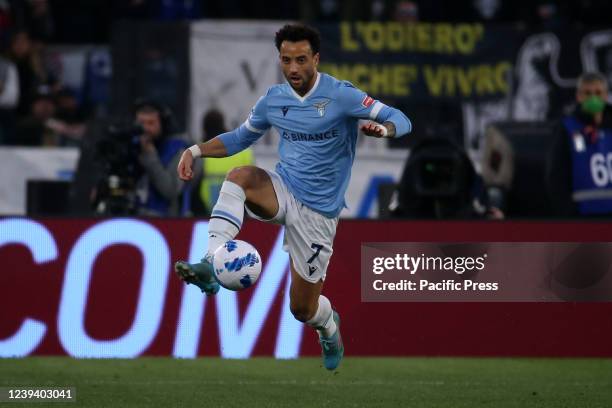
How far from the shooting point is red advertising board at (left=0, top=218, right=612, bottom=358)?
477 inches

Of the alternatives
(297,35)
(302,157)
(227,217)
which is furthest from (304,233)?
(297,35)

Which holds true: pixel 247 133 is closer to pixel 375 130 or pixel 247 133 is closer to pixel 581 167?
pixel 375 130

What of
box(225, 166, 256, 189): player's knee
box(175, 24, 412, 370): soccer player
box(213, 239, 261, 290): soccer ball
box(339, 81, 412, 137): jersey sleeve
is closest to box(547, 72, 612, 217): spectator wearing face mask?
box(175, 24, 412, 370): soccer player

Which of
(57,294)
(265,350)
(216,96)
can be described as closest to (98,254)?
(57,294)

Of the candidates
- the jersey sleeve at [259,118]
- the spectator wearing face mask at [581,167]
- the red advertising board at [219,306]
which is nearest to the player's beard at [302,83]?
the jersey sleeve at [259,118]

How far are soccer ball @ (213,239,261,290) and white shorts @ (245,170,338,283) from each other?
2.22 ft

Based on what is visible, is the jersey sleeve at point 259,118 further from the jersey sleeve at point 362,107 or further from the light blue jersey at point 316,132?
the jersey sleeve at point 362,107

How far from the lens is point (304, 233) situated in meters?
9.84

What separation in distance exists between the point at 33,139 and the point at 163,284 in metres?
4.97

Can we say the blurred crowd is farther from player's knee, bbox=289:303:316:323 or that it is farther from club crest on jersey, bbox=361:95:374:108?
club crest on jersey, bbox=361:95:374:108

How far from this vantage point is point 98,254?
12180 mm

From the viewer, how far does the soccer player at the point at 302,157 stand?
9477 mm

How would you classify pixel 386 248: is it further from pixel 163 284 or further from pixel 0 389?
pixel 0 389

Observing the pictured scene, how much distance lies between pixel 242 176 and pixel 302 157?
0.50 metres
